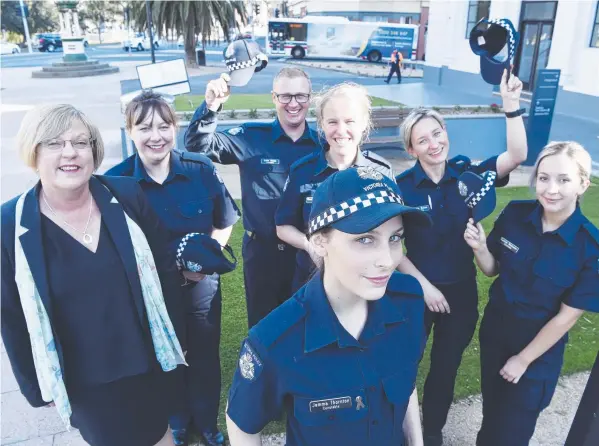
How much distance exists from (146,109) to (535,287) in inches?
86.0

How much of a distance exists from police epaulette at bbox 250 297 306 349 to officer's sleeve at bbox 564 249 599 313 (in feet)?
4.61

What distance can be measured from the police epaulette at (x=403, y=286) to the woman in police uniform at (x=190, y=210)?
1290 mm

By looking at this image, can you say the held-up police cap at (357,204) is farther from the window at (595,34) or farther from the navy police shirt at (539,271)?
the window at (595,34)

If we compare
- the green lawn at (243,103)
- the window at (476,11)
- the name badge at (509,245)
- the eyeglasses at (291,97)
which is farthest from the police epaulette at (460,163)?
the window at (476,11)

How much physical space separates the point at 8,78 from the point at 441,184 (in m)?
27.1

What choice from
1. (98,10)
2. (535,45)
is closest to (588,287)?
(535,45)

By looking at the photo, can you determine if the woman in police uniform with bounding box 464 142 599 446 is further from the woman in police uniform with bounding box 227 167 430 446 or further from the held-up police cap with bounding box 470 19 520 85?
the woman in police uniform with bounding box 227 167 430 446

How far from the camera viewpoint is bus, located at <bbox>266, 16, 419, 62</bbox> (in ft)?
104

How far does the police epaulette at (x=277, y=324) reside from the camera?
156cm

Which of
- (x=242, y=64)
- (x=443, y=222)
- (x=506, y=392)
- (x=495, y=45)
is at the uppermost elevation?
(x=495, y=45)

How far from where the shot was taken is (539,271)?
2.32 metres

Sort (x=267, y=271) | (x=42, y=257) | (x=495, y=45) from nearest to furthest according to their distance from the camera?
(x=42, y=257), (x=495, y=45), (x=267, y=271)

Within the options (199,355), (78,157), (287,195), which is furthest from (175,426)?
(78,157)

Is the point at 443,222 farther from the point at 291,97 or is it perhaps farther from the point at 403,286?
the point at 291,97
